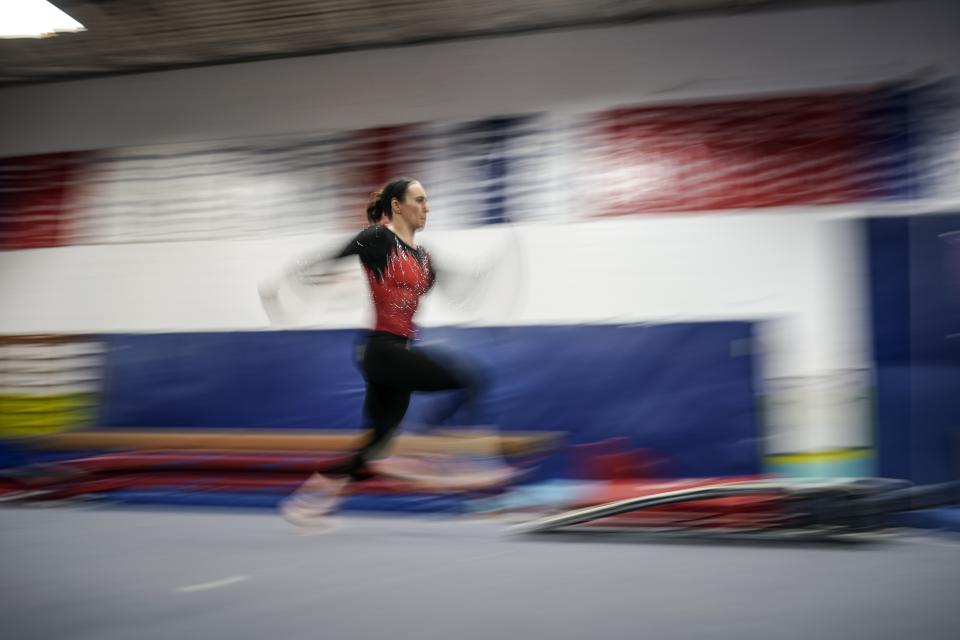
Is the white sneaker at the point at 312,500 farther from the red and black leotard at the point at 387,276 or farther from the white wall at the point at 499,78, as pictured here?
the white wall at the point at 499,78

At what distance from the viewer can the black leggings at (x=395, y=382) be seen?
298 centimetres

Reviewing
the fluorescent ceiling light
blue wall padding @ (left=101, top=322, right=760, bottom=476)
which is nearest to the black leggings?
blue wall padding @ (left=101, top=322, right=760, bottom=476)

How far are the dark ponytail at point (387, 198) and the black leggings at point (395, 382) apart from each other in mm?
564

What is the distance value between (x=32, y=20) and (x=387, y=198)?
12.5 feet

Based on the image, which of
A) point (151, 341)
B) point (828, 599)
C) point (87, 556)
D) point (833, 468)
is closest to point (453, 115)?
point (151, 341)

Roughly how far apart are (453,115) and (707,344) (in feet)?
7.95

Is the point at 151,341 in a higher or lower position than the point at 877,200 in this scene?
lower

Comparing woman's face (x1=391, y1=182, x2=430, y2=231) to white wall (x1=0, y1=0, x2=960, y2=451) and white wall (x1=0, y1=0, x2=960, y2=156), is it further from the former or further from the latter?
white wall (x1=0, y1=0, x2=960, y2=156)

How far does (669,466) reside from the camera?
4.65 m

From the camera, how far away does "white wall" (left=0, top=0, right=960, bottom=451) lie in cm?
475

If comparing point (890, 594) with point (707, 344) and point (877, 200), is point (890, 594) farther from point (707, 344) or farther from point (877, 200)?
point (877, 200)

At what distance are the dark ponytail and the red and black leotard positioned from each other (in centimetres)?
18

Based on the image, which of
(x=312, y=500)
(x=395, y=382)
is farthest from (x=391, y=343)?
(x=312, y=500)

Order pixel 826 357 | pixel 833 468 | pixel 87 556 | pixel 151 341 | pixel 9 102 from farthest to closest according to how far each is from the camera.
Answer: pixel 9 102 < pixel 151 341 < pixel 826 357 < pixel 833 468 < pixel 87 556
